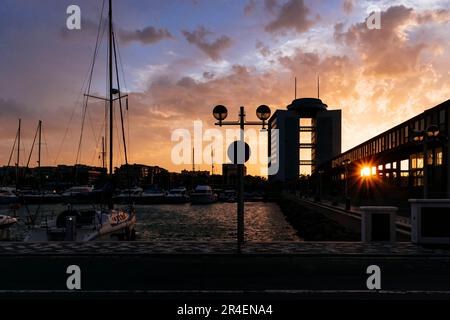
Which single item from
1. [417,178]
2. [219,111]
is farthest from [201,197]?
[219,111]

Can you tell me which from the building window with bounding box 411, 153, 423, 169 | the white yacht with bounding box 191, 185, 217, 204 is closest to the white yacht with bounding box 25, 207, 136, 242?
the building window with bounding box 411, 153, 423, 169

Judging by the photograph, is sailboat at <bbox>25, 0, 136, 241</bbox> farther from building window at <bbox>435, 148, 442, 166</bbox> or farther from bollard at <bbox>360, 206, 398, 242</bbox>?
building window at <bbox>435, 148, 442, 166</bbox>

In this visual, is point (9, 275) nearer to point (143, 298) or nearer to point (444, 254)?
point (143, 298)

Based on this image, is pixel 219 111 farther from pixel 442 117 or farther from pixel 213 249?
pixel 442 117

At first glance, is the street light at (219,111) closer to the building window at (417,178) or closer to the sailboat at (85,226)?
the sailboat at (85,226)

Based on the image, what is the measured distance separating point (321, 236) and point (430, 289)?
785 inches

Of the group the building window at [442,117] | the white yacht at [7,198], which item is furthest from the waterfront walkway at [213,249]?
the white yacht at [7,198]

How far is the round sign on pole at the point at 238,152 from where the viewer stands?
1371 centimetres

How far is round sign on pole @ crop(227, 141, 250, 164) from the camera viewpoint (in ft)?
45.0

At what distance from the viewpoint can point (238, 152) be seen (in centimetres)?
1380

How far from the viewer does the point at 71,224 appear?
20.5 m

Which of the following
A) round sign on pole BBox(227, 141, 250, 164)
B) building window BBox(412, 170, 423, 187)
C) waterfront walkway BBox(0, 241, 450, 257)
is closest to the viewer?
round sign on pole BBox(227, 141, 250, 164)

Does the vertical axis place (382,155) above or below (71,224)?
above
